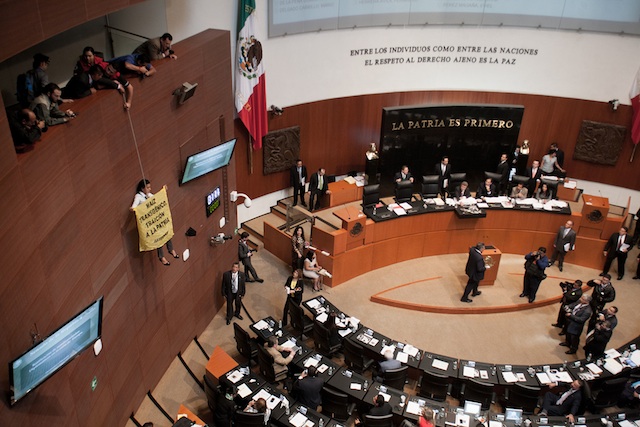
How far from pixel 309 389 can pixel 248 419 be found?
1128 millimetres

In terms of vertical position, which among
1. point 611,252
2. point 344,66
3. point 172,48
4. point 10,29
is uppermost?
point 10,29

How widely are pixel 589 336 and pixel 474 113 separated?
665 centimetres

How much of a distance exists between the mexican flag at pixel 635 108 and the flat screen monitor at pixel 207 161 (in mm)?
11109

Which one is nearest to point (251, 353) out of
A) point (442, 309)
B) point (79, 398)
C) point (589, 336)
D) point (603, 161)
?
point (79, 398)

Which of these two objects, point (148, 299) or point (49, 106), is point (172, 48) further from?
point (148, 299)

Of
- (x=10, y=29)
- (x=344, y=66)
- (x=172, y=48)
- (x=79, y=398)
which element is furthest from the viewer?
(x=344, y=66)

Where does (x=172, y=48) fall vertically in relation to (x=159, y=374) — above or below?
above

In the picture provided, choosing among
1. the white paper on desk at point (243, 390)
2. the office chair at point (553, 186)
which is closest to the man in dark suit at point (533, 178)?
the office chair at point (553, 186)

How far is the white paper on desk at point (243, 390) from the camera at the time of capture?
29.6 ft

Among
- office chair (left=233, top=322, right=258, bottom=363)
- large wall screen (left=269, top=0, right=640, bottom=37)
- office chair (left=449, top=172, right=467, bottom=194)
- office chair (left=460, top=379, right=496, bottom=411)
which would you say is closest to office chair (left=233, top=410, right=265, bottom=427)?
office chair (left=233, top=322, right=258, bottom=363)

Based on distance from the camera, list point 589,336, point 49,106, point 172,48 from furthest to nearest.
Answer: point 589,336 → point 172,48 → point 49,106

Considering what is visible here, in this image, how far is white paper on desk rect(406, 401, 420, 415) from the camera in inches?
354

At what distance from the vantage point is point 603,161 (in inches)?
631

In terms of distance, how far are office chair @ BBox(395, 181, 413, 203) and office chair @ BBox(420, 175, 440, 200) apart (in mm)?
414
